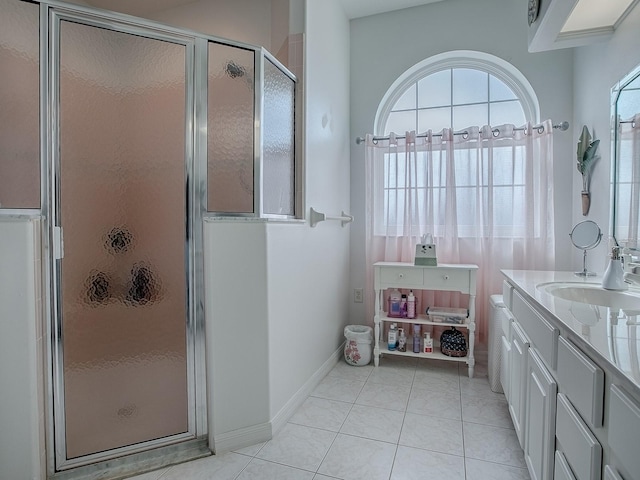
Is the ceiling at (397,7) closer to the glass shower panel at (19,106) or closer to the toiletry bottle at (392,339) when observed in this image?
the glass shower panel at (19,106)

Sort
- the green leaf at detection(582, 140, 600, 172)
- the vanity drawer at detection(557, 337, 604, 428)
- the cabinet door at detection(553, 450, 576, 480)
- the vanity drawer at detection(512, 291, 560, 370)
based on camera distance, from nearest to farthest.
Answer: the vanity drawer at detection(557, 337, 604, 428) < the cabinet door at detection(553, 450, 576, 480) < the vanity drawer at detection(512, 291, 560, 370) < the green leaf at detection(582, 140, 600, 172)

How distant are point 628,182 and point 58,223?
2452 millimetres

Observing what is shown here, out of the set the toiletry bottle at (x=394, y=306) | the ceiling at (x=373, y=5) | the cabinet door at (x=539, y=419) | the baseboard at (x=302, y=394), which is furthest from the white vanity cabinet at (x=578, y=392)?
the ceiling at (x=373, y=5)

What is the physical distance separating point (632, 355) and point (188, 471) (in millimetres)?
1584

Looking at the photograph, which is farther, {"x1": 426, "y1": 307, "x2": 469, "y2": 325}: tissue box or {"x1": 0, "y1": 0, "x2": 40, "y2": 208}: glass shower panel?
{"x1": 426, "y1": 307, "x2": 469, "y2": 325}: tissue box

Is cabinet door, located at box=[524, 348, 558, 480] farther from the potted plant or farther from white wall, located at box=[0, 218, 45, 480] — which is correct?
white wall, located at box=[0, 218, 45, 480]

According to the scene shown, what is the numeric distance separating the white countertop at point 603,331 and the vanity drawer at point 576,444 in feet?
0.62

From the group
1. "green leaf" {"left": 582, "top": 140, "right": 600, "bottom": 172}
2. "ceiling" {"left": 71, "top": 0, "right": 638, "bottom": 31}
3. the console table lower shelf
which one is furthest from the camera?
the console table lower shelf

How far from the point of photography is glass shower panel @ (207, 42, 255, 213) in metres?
1.63

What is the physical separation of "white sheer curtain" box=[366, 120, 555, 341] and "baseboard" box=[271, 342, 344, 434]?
1.76ft

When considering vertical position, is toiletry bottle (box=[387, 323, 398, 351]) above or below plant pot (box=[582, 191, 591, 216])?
below

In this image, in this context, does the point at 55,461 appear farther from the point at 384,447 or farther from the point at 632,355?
the point at 632,355

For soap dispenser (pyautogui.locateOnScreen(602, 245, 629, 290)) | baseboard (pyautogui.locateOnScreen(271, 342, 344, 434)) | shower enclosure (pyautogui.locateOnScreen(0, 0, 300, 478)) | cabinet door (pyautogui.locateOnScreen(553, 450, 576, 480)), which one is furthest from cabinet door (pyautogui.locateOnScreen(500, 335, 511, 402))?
shower enclosure (pyautogui.locateOnScreen(0, 0, 300, 478))

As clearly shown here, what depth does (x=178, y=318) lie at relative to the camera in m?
1.58
